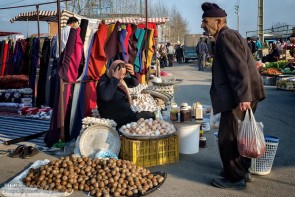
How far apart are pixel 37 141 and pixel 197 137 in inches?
119

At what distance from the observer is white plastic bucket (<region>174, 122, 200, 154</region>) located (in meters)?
5.58

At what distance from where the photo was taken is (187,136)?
18.3 ft

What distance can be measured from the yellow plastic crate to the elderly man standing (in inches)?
39.7

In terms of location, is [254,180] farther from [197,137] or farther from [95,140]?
[95,140]

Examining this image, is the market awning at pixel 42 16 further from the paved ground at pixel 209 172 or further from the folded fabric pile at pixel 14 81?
the paved ground at pixel 209 172

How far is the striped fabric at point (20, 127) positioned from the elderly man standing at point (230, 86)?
3.49 m

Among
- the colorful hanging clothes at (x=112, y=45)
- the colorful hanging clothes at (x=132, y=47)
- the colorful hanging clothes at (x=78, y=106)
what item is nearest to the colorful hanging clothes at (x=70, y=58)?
the colorful hanging clothes at (x=78, y=106)

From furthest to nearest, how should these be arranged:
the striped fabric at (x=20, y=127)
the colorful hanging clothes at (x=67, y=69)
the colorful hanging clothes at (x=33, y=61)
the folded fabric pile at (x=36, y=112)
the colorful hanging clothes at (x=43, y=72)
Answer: the colorful hanging clothes at (x=33, y=61) → the colorful hanging clothes at (x=43, y=72) → the folded fabric pile at (x=36, y=112) → the striped fabric at (x=20, y=127) → the colorful hanging clothes at (x=67, y=69)

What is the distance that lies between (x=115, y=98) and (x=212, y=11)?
217 cm

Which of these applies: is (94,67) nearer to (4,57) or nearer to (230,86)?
(230,86)

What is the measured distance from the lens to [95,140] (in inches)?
207

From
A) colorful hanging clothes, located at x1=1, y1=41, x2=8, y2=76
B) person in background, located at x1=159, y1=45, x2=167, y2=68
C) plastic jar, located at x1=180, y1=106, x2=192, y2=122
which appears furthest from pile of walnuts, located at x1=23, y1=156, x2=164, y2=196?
person in background, located at x1=159, y1=45, x2=167, y2=68

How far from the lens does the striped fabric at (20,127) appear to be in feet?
22.5

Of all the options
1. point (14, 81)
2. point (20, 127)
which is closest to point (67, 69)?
point (20, 127)
